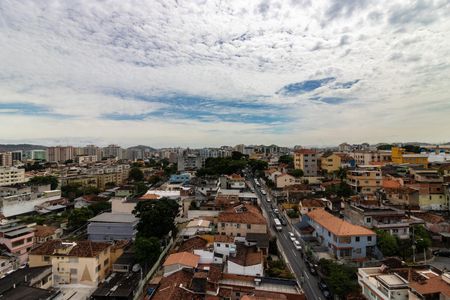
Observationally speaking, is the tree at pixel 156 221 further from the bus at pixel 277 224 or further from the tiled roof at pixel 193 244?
the bus at pixel 277 224

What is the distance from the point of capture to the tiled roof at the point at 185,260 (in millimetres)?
16875

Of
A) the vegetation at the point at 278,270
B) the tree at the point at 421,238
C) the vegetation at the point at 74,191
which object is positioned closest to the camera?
the vegetation at the point at 278,270

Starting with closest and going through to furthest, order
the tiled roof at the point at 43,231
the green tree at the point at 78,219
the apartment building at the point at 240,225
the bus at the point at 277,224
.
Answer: the apartment building at the point at 240,225 < the tiled roof at the point at 43,231 < the bus at the point at 277,224 < the green tree at the point at 78,219

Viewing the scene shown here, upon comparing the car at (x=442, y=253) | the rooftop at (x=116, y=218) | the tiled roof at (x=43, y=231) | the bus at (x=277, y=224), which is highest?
the rooftop at (x=116, y=218)

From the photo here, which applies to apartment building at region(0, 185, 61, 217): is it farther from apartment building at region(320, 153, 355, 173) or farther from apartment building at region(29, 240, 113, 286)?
apartment building at region(320, 153, 355, 173)

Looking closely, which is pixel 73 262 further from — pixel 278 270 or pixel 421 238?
pixel 421 238

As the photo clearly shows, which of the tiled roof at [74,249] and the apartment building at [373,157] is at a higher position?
the apartment building at [373,157]

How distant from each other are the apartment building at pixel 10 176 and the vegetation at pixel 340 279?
2485 inches

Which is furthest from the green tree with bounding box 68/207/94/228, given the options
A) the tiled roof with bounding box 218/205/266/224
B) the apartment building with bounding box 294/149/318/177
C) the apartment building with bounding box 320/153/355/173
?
the apartment building with bounding box 320/153/355/173

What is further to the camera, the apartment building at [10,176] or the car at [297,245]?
the apartment building at [10,176]

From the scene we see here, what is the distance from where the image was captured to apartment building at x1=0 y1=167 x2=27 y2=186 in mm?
56656

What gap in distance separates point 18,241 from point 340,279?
2445cm

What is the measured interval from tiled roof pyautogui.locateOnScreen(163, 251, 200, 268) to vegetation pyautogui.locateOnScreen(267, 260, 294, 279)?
15.7ft

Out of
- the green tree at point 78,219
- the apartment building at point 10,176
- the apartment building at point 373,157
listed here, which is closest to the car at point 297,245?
the green tree at point 78,219
